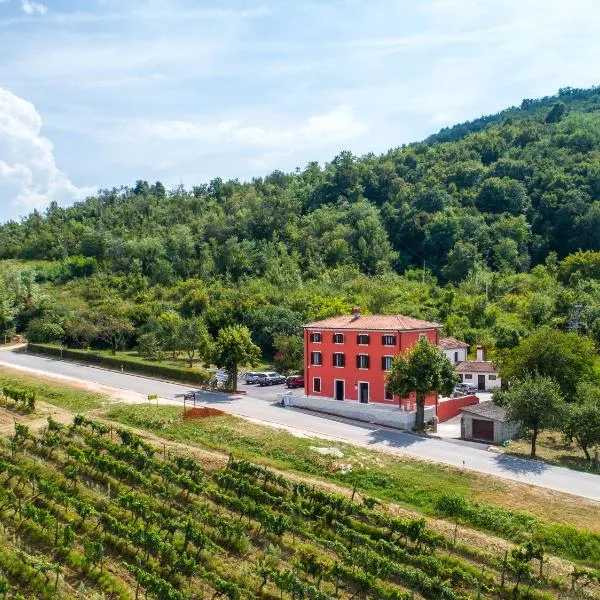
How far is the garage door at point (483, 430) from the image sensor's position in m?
38.9

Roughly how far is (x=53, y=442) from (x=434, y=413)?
24138 millimetres

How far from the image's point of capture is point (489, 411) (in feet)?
130

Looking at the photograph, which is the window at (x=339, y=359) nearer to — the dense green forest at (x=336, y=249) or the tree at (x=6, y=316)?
the dense green forest at (x=336, y=249)

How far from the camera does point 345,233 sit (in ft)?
346

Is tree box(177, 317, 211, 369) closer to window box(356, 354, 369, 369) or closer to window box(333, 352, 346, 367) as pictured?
window box(333, 352, 346, 367)

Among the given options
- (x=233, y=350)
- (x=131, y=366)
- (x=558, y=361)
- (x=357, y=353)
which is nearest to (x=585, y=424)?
(x=558, y=361)

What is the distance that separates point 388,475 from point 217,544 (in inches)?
407

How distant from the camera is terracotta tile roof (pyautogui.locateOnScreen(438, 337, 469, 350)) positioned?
62600 mm

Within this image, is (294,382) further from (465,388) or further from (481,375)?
(481,375)

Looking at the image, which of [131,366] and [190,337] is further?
[190,337]

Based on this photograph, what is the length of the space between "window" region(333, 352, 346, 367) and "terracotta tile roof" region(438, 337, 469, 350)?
19.2 m

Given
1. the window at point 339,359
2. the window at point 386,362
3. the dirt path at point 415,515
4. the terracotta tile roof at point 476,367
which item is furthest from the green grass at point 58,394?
the terracotta tile roof at point 476,367

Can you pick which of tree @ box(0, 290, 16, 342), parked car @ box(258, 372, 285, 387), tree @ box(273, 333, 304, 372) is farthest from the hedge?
tree @ box(0, 290, 16, 342)

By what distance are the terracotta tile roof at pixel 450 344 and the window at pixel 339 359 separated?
63.1ft
